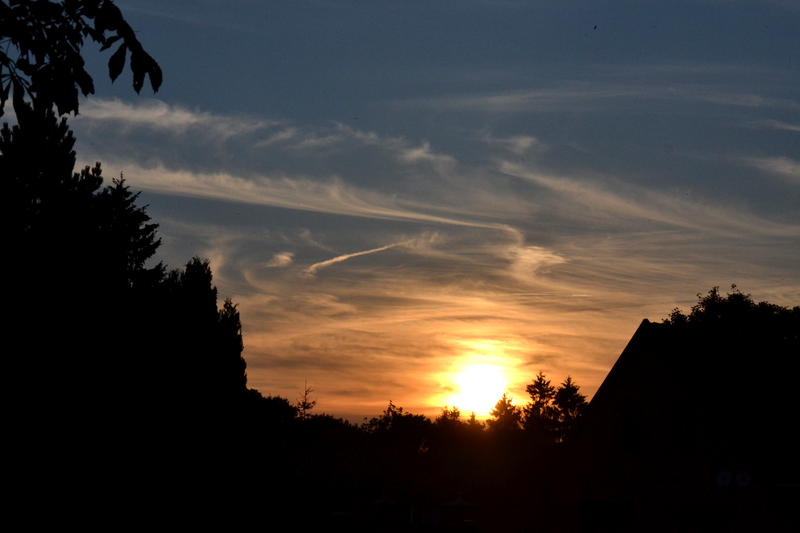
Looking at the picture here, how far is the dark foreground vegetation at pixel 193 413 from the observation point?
3166 cm

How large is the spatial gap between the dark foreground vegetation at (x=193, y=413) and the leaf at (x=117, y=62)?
22.7 m

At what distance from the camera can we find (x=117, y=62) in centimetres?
648

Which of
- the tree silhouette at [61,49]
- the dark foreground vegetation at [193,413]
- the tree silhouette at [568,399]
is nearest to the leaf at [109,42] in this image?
the tree silhouette at [61,49]

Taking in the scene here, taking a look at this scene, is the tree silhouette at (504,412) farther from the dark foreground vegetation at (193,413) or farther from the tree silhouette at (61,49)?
the tree silhouette at (61,49)

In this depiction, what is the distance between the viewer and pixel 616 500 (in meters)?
34.9

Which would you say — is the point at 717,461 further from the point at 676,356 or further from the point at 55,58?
the point at 55,58

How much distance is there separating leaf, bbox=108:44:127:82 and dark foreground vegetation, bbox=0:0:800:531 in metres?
22.7

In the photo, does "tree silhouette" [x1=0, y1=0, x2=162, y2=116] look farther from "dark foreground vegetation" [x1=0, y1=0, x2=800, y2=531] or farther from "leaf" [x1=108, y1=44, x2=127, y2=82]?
"dark foreground vegetation" [x1=0, y1=0, x2=800, y2=531]

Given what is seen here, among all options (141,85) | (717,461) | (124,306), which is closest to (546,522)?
(717,461)

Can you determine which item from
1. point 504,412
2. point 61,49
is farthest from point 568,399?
point 61,49

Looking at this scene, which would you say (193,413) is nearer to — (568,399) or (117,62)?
(117,62)

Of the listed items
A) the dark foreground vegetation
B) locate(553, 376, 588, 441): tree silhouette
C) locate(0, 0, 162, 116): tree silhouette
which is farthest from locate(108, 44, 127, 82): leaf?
locate(553, 376, 588, 441): tree silhouette

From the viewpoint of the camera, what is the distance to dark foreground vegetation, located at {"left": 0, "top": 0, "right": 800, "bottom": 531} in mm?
31656

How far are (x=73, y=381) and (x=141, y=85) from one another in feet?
93.4
